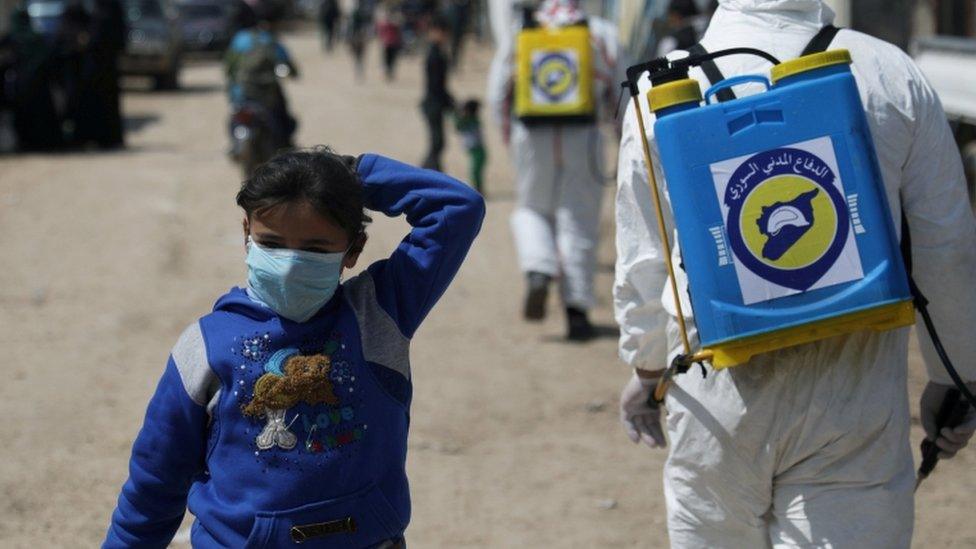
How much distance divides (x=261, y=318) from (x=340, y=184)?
30 cm

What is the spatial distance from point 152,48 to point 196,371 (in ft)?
86.7

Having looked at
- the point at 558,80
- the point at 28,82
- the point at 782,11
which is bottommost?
the point at 28,82

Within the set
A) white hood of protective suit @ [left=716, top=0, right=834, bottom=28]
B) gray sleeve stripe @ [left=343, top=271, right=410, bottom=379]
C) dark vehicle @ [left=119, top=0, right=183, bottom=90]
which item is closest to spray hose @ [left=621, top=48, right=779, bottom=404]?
white hood of protective suit @ [left=716, top=0, right=834, bottom=28]

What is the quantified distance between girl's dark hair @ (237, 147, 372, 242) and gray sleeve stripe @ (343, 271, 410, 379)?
13 cm

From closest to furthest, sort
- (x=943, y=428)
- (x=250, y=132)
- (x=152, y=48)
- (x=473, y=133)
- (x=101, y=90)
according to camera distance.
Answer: (x=943, y=428) → (x=250, y=132) → (x=473, y=133) → (x=101, y=90) → (x=152, y=48)

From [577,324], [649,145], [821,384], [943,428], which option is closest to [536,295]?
[577,324]

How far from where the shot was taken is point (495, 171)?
18.7m

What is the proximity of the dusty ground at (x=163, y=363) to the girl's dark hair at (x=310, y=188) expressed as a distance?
2.88 meters

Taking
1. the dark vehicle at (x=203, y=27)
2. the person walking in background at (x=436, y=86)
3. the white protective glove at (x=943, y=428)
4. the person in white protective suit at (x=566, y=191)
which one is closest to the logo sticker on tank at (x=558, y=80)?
the person in white protective suit at (x=566, y=191)

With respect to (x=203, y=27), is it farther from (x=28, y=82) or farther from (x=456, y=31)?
(x=28, y=82)

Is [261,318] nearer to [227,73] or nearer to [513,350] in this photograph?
[513,350]

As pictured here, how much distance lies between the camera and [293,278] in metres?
3.02

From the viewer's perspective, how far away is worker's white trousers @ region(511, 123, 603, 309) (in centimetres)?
926

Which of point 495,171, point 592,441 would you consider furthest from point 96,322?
point 495,171
